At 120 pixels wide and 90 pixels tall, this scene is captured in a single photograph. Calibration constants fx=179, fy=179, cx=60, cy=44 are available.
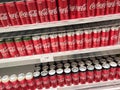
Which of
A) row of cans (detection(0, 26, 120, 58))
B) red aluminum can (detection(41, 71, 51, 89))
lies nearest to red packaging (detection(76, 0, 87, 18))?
row of cans (detection(0, 26, 120, 58))

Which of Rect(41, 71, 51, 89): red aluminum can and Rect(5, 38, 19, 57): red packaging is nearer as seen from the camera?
Rect(5, 38, 19, 57): red packaging

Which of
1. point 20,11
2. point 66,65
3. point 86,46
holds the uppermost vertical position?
point 20,11

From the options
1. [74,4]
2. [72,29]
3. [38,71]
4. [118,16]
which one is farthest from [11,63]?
[118,16]

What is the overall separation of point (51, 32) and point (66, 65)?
0.37m

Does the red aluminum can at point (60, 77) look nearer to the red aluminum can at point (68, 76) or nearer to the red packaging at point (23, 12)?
the red aluminum can at point (68, 76)

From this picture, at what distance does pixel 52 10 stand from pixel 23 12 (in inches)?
9.1

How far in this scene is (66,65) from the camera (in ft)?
5.68

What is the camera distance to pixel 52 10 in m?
1.43

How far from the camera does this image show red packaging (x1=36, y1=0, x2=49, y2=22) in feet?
4.57

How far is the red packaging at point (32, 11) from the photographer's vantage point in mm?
1387

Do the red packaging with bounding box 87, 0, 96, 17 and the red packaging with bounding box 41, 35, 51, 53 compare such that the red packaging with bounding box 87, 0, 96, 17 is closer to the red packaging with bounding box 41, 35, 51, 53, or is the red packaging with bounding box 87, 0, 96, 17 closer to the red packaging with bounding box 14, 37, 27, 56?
the red packaging with bounding box 41, 35, 51, 53

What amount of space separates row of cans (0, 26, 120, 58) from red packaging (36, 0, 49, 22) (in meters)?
0.16

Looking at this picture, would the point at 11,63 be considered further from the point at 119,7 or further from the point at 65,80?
the point at 119,7

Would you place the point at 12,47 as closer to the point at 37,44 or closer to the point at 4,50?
the point at 4,50
